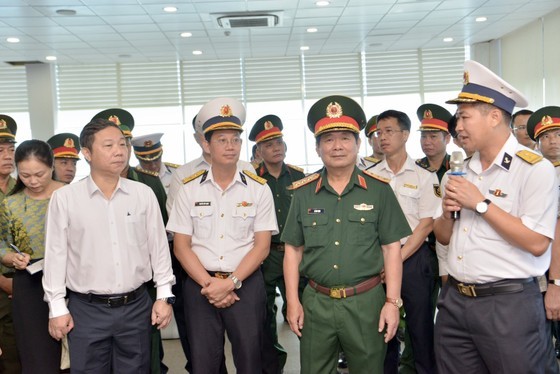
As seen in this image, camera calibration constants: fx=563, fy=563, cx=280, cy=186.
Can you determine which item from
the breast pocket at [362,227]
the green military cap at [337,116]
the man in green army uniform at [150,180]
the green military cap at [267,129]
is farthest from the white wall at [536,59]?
the breast pocket at [362,227]

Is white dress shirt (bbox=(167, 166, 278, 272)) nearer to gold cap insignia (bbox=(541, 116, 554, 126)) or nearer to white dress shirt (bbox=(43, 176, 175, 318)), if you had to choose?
white dress shirt (bbox=(43, 176, 175, 318))

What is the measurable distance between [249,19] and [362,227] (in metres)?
6.59

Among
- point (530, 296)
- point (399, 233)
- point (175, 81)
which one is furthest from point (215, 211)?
point (175, 81)

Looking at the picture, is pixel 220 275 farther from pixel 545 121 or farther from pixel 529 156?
pixel 545 121

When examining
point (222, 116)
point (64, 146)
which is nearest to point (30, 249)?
point (222, 116)

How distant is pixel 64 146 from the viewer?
4.36 meters

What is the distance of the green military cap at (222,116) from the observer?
329cm

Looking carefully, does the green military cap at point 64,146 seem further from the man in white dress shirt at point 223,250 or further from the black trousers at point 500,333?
the black trousers at point 500,333

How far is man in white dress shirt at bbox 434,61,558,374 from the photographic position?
2305 mm

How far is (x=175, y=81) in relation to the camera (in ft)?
41.0

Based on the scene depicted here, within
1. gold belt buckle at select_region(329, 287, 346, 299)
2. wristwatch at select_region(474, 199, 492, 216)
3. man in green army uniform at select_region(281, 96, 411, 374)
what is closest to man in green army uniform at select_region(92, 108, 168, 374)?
man in green army uniform at select_region(281, 96, 411, 374)

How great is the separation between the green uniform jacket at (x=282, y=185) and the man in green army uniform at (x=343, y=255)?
1571 millimetres

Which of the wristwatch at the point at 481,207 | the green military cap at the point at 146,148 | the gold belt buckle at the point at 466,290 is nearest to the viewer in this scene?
the wristwatch at the point at 481,207

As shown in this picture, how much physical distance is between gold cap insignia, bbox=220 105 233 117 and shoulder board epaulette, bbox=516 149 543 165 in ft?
5.61
